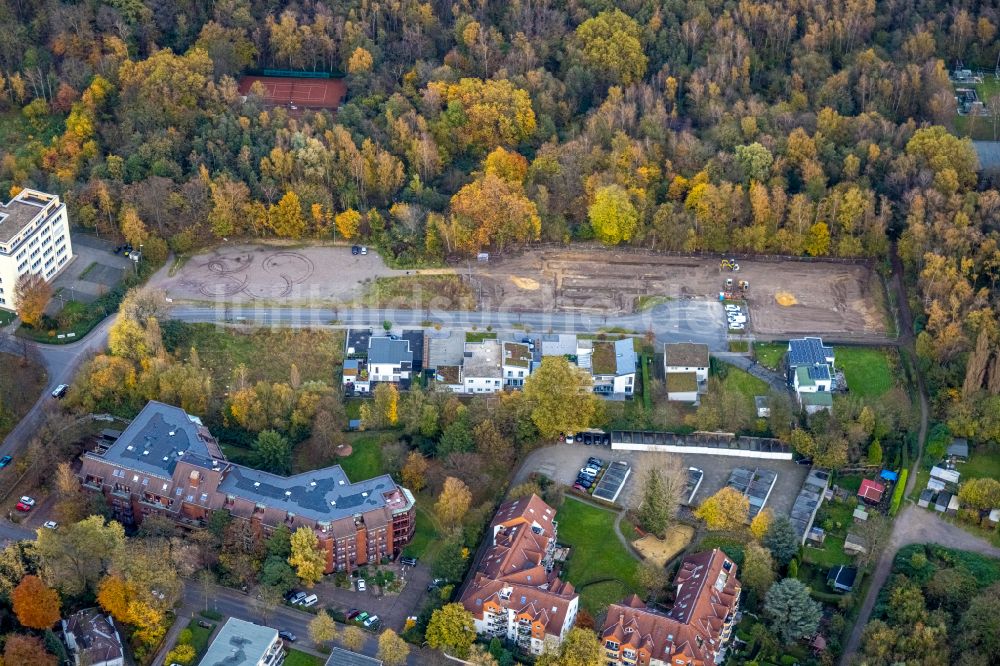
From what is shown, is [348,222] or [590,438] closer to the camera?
[590,438]

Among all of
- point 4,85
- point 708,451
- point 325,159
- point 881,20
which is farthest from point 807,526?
point 4,85

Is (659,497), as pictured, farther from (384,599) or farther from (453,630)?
(384,599)

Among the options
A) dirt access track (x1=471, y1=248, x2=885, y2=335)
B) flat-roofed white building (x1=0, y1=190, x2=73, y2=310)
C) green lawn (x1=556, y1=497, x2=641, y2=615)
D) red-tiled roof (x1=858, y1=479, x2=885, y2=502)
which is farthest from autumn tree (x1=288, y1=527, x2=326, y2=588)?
red-tiled roof (x1=858, y1=479, x2=885, y2=502)

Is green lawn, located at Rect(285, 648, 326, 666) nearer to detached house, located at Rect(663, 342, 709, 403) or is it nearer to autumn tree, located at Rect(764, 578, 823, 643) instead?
autumn tree, located at Rect(764, 578, 823, 643)

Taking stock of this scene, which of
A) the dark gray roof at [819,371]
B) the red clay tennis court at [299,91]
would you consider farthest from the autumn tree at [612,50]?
the dark gray roof at [819,371]

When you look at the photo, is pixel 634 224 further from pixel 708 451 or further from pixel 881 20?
pixel 881 20

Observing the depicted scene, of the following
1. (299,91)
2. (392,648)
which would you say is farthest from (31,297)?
(392,648)
